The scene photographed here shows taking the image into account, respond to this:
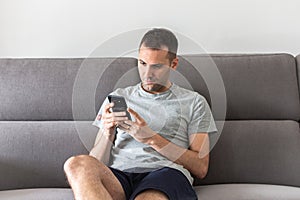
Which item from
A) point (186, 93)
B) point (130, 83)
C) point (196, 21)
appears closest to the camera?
point (186, 93)

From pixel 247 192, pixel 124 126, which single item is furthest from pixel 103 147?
pixel 247 192

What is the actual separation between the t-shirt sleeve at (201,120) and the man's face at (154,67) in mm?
158

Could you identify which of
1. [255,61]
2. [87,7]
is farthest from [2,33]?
[255,61]

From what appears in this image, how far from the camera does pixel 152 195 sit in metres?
1.50

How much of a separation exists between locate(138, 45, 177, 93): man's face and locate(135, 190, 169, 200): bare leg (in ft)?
1.47

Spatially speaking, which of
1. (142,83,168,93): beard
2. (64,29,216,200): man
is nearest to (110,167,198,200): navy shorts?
(64,29,216,200): man

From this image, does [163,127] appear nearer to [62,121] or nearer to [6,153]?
[62,121]

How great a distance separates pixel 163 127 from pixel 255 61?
588mm

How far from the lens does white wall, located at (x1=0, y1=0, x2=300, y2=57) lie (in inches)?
94.5

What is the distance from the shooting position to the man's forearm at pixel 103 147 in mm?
1783

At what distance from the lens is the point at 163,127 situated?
5.93 ft

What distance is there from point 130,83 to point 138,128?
402 mm

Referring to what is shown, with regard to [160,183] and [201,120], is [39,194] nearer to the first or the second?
[160,183]

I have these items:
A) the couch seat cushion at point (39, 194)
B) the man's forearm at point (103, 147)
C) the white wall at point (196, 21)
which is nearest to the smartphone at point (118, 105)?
the man's forearm at point (103, 147)
